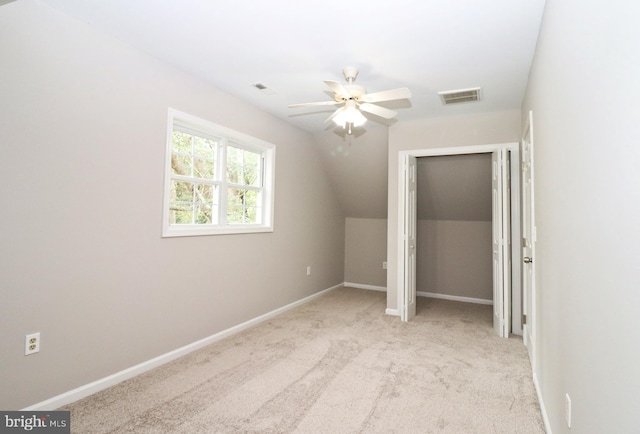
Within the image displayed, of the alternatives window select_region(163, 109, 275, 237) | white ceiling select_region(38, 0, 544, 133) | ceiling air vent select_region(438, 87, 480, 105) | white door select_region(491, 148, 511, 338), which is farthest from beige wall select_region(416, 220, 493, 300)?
window select_region(163, 109, 275, 237)

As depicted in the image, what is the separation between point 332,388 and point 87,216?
7.01ft

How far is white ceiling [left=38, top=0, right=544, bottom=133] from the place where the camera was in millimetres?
2215

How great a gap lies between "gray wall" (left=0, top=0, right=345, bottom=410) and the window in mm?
116

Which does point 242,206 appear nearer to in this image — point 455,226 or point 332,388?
point 332,388

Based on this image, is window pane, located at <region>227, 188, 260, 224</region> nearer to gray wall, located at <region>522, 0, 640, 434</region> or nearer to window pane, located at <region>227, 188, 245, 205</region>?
window pane, located at <region>227, 188, 245, 205</region>

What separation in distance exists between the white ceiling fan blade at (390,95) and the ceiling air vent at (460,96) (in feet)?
3.81

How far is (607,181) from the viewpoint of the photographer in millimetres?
1065

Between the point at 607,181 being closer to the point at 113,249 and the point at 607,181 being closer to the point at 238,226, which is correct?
the point at 113,249

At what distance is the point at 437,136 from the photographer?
14.3 ft

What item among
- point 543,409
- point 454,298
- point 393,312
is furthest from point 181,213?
point 454,298

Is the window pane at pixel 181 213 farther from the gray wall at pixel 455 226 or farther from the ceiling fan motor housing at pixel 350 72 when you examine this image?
the gray wall at pixel 455 226

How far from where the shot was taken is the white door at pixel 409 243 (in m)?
4.30

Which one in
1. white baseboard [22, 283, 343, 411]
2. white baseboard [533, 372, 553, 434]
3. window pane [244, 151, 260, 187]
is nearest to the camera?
white baseboard [533, 372, 553, 434]

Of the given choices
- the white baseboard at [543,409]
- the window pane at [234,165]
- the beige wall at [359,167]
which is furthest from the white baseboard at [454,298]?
the window pane at [234,165]
